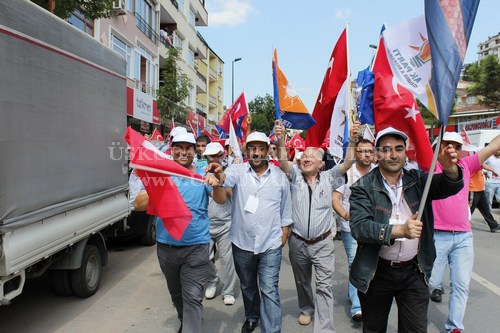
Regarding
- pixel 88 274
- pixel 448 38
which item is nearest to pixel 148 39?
pixel 88 274

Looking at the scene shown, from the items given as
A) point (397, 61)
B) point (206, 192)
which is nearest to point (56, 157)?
point (206, 192)

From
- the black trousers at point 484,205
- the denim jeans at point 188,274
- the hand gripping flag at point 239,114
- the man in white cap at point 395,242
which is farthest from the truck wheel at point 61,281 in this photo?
the black trousers at point 484,205

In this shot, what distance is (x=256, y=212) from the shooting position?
12.6ft

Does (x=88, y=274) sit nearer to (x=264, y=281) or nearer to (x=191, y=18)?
(x=264, y=281)

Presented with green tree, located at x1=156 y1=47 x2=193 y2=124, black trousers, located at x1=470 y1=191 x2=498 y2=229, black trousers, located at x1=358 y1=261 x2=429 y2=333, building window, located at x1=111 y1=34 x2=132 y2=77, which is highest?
building window, located at x1=111 y1=34 x2=132 y2=77

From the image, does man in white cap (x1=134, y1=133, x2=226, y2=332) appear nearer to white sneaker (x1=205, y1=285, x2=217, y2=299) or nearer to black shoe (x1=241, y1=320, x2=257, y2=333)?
black shoe (x1=241, y1=320, x2=257, y2=333)

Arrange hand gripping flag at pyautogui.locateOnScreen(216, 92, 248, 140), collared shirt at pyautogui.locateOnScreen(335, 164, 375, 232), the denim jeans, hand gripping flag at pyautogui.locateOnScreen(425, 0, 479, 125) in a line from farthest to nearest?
hand gripping flag at pyautogui.locateOnScreen(216, 92, 248, 140) < collared shirt at pyautogui.locateOnScreen(335, 164, 375, 232) < the denim jeans < hand gripping flag at pyautogui.locateOnScreen(425, 0, 479, 125)

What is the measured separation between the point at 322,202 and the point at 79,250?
292 centimetres

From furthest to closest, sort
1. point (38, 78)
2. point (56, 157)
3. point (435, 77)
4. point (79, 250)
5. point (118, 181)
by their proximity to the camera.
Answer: point (118, 181)
point (79, 250)
point (56, 157)
point (38, 78)
point (435, 77)

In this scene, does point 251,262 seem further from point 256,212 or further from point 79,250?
point 79,250

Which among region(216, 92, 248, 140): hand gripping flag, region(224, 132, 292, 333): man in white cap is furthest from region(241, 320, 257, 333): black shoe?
region(216, 92, 248, 140): hand gripping flag

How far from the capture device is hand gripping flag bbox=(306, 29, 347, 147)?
4.89 meters

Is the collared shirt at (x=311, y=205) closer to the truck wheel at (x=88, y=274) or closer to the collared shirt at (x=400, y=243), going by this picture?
the collared shirt at (x=400, y=243)

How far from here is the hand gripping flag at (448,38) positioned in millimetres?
2383
